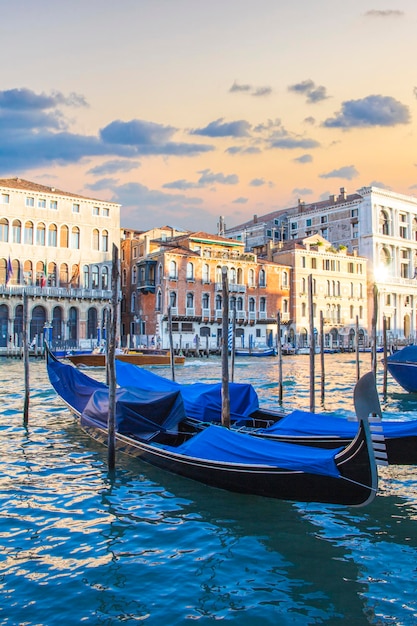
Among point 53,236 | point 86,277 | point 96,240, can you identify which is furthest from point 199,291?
point 53,236

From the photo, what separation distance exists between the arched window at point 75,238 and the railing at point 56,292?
107 inches

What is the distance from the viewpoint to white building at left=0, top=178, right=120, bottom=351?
105ft

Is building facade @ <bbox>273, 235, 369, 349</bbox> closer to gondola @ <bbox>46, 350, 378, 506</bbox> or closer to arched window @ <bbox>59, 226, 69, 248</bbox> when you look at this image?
arched window @ <bbox>59, 226, 69, 248</bbox>

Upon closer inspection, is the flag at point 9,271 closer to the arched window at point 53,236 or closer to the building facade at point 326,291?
the arched window at point 53,236

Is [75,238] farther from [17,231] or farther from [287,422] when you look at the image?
[287,422]

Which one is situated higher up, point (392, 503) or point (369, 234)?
point (369, 234)

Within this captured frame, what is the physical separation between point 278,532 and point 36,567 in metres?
1.98

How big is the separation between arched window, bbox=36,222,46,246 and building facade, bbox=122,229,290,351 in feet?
19.2

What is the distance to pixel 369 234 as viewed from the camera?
159ft

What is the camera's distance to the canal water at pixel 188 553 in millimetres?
3674

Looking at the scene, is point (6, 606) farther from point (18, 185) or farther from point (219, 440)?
point (18, 185)

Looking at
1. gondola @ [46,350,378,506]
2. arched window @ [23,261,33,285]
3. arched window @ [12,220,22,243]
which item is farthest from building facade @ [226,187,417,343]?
gondola @ [46,350,378,506]

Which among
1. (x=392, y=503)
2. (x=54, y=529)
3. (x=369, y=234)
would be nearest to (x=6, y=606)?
(x=54, y=529)

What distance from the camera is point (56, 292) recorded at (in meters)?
32.9
